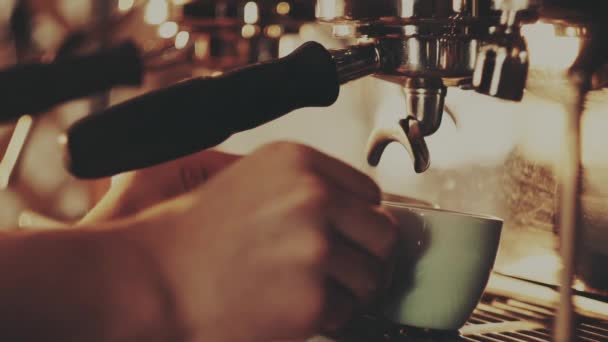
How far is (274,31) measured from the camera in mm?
934

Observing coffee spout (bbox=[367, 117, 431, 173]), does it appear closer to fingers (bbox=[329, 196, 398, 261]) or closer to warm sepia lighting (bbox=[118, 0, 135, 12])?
fingers (bbox=[329, 196, 398, 261])

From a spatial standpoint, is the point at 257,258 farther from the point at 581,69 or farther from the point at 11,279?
the point at 581,69

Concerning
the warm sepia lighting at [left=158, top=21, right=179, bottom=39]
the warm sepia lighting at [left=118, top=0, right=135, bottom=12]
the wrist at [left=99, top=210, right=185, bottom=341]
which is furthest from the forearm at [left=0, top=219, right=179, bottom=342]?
the warm sepia lighting at [left=118, top=0, right=135, bottom=12]

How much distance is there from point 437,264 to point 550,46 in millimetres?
174

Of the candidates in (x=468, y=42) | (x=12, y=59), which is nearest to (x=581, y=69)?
(x=468, y=42)

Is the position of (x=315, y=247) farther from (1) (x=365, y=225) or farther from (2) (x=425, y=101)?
(2) (x=425, y=101)

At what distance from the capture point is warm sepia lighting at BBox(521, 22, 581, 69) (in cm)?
42

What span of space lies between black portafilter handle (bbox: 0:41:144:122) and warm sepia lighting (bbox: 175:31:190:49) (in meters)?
0.57

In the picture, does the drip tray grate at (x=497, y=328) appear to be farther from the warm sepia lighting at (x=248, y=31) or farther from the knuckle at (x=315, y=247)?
the warm sepia lighting at (x=248, y=31)

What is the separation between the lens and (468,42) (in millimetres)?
388

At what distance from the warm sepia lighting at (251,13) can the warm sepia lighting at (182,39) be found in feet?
0.43

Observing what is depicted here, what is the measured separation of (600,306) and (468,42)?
0.73 feet

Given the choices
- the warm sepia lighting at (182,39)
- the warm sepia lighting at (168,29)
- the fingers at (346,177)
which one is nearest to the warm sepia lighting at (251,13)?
the warm sepia lighting at (182,39)

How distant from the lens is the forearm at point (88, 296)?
287 mm
